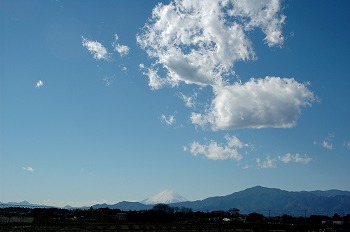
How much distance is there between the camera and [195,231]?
230 feet

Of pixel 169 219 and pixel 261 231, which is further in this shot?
pixel 169 219

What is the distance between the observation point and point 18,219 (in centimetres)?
9344

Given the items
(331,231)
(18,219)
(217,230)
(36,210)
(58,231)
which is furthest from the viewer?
(36,210)

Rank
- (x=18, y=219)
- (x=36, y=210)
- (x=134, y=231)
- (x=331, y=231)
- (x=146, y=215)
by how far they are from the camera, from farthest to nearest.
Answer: (x=36, y=210)
(x=146, y=215)
(x=18, y=219)
(x=331, y=231)
(x=134, y=231)

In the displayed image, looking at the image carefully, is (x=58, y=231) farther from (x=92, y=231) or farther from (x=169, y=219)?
(x=169, y=219)

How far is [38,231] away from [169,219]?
64.1 metres

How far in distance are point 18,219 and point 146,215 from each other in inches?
1507

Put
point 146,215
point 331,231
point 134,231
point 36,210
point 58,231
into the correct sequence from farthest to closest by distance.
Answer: point 36,210
point 146,215
point 331,231
point 134,231
point 58,231

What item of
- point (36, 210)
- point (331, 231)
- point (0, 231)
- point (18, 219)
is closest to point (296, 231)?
point (331, 231)

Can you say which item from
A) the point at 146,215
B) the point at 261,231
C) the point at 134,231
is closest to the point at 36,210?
the point at 146,215

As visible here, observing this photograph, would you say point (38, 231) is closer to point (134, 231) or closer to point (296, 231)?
point (134, 231)

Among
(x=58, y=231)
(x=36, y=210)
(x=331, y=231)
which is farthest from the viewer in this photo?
(x=36, y=210)

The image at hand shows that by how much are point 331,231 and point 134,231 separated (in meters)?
42.0

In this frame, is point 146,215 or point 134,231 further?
point 146,215
